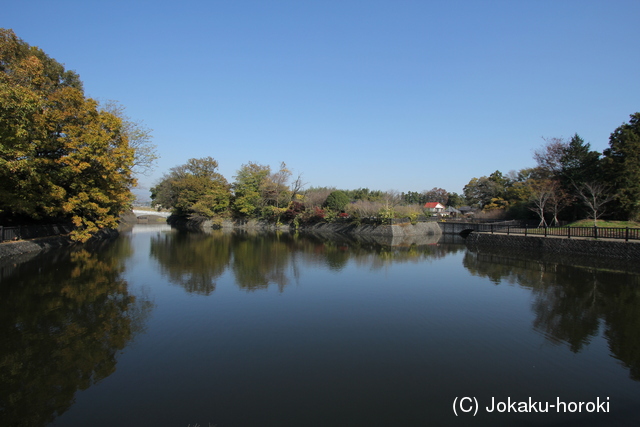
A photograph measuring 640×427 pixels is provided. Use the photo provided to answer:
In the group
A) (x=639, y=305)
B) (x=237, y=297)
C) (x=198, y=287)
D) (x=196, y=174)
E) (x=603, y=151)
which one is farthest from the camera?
(x=196, y=174)

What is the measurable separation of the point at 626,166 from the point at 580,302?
66.8ft

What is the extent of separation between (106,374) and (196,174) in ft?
179

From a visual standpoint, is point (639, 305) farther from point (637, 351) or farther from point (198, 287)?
point (198, 287)

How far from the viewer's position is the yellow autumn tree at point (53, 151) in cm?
1422

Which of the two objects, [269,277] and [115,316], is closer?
[115,316]

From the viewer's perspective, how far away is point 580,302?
31.2 ft

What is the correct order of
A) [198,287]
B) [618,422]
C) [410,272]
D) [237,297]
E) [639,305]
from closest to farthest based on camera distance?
1. [618,422]
2. [639,305]
3. [237,297]
4. [198,287]
5. [410,272]

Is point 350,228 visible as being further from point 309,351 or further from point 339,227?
point 309,351

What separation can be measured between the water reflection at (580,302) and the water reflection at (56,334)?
8135 millimetres

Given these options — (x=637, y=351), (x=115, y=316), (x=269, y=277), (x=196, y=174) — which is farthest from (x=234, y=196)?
(x=637, y=351)

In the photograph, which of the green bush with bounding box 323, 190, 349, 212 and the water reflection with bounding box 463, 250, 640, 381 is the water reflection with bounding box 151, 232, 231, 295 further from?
the green bush with bounding box 323, 190, 349, 212

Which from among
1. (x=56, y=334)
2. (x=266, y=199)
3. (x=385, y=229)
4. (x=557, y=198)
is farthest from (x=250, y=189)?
(x=56, y=334)

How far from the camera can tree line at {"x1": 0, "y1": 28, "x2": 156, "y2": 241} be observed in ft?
46.0

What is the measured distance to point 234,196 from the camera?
169 feet
